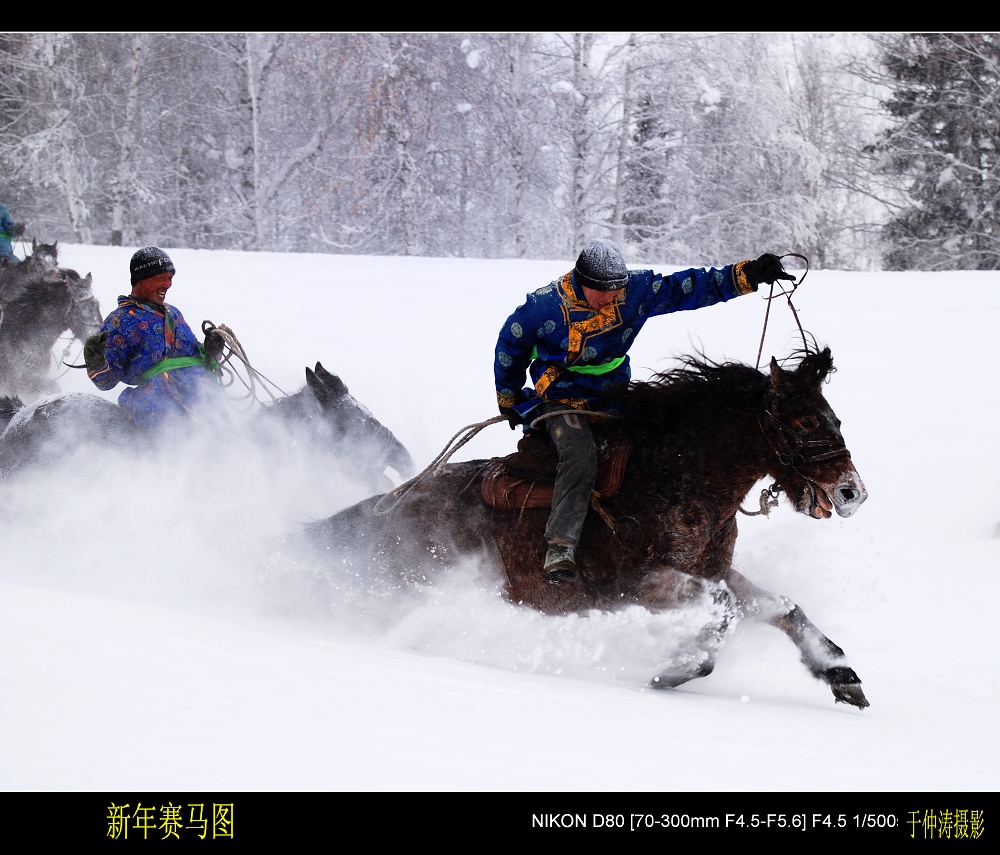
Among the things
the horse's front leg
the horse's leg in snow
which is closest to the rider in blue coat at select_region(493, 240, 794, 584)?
the horse's leg in snow

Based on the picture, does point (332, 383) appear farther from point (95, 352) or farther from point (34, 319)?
point (34, 319)

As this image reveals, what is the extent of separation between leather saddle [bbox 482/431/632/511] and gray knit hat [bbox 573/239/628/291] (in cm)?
80

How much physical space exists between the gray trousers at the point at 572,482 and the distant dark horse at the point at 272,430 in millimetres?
2943

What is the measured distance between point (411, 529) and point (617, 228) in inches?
707

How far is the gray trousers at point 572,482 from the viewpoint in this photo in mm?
4641

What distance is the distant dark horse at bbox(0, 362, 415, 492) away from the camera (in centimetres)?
651

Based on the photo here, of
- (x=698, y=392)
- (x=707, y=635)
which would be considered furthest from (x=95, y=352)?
(x=707, y=635)

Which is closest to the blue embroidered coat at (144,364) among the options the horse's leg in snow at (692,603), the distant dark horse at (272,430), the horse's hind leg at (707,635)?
the distant dark horse at (272,430)

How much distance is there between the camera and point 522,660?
5.04 m

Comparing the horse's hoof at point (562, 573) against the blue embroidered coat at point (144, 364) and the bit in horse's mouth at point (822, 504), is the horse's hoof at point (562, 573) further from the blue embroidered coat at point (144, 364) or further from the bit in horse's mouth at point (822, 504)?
the blue embroidered coat at point (144, 364)

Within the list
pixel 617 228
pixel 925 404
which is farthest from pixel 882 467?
pixel 617 228

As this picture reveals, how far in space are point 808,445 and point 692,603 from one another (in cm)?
97

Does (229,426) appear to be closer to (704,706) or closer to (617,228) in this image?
(704,706)

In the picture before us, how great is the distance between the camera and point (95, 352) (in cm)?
636
